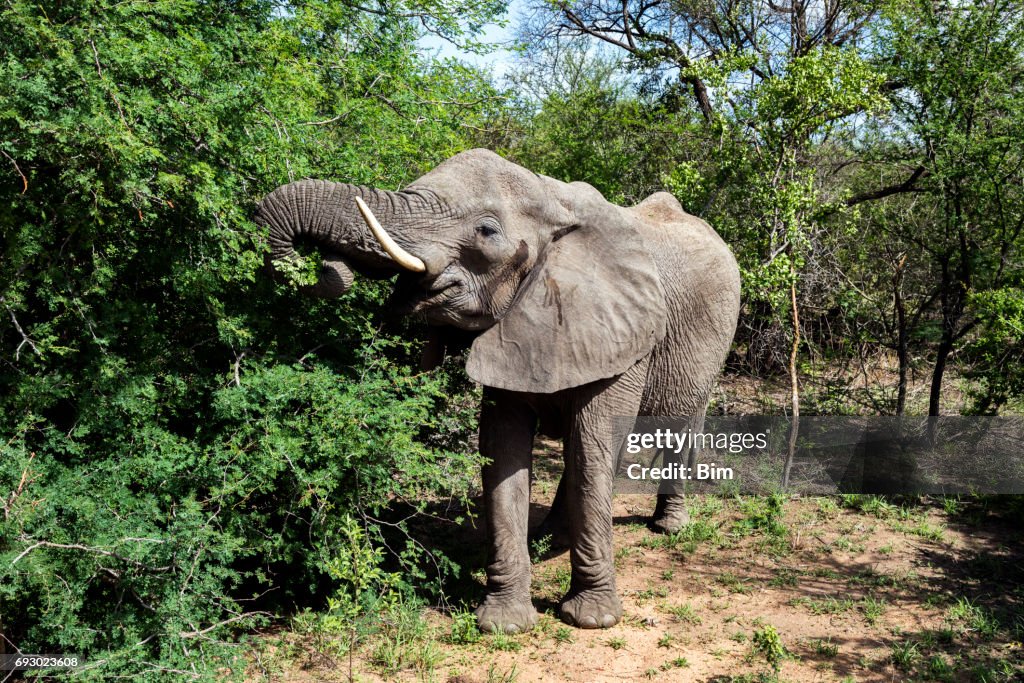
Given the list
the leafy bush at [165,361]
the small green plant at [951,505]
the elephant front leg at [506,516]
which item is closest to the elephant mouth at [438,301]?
the leafy bush at [165,361]

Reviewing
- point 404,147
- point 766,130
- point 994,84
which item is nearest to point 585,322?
point 404,147

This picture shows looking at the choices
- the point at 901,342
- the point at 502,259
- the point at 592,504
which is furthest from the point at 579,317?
the point at 901,342

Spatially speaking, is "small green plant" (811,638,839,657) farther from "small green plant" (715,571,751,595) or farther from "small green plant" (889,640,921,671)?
"small green plant" (715,571,751,595)

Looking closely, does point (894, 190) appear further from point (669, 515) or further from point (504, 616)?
point (504, 616)

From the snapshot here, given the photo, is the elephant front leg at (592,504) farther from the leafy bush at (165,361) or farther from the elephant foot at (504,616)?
the leafy bush at (165,361)

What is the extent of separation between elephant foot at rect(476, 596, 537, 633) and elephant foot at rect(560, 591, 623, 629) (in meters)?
0.26

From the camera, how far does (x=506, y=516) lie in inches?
224

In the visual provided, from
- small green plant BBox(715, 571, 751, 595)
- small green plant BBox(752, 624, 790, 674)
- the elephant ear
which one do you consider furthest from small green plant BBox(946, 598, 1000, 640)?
the elephant ear

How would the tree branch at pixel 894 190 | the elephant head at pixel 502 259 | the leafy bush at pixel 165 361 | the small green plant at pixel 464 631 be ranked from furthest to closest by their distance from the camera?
the tree branch at pixel 894 190
the small green plant at pixel 464 631
the elephant head at pixel 502 259
the leafy bush at pixel 165 361

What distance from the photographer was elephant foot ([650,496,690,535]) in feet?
25.1

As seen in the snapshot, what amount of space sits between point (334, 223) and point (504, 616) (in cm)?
262

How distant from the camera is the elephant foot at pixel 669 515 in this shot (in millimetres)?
7645

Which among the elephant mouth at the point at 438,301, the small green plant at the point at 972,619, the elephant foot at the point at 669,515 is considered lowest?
the small green plant at the point at 972,619

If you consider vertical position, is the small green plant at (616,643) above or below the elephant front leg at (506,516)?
below
